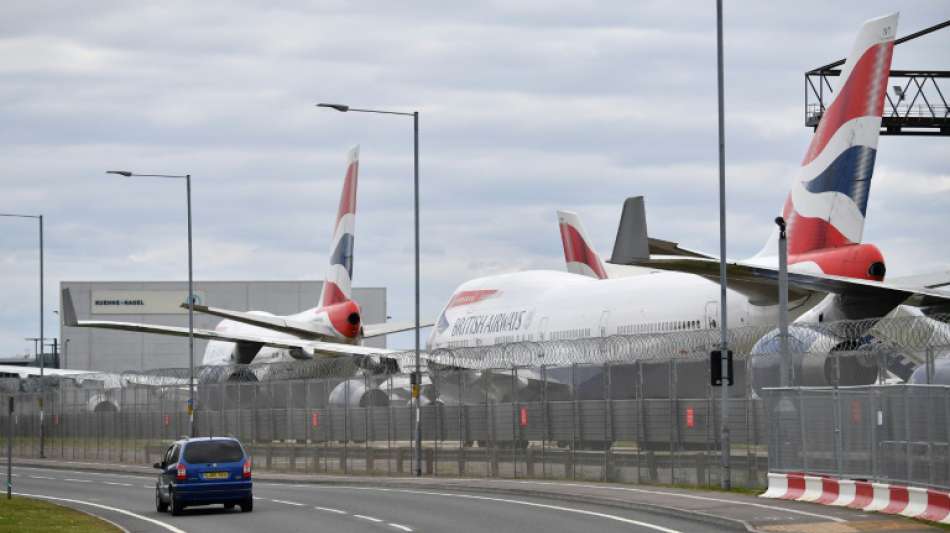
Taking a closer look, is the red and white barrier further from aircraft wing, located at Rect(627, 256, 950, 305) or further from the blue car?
the blue car

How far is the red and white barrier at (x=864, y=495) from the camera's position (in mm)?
23734

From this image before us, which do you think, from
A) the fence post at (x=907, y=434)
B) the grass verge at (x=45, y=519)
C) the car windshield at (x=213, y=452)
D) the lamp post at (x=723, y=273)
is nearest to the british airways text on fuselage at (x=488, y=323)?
the lamp post at (x=723, y=273)

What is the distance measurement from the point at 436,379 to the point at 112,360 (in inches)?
3161

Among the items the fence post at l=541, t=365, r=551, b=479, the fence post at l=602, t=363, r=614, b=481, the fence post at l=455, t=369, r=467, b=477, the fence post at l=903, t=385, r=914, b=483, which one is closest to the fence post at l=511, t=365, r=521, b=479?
the fence post at l=541, t=365, r=551, b=479

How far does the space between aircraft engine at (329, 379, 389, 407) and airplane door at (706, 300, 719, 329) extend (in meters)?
10.3

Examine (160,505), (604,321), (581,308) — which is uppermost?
(581,308)

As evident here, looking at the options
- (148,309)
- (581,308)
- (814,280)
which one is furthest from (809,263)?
(148,309)

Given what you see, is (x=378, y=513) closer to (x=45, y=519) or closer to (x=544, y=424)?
(x=45, y=519)

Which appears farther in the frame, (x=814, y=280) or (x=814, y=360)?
(x=814, y=280)

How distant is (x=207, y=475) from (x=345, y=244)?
40.1 metres

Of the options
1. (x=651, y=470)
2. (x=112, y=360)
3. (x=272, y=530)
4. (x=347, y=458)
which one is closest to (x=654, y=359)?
(x=651, y=470)

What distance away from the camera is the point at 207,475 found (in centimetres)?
3041

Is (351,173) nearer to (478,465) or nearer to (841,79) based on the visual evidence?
(478,465)

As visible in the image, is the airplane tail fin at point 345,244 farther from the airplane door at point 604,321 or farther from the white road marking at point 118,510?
the white road marking at point 118,510
